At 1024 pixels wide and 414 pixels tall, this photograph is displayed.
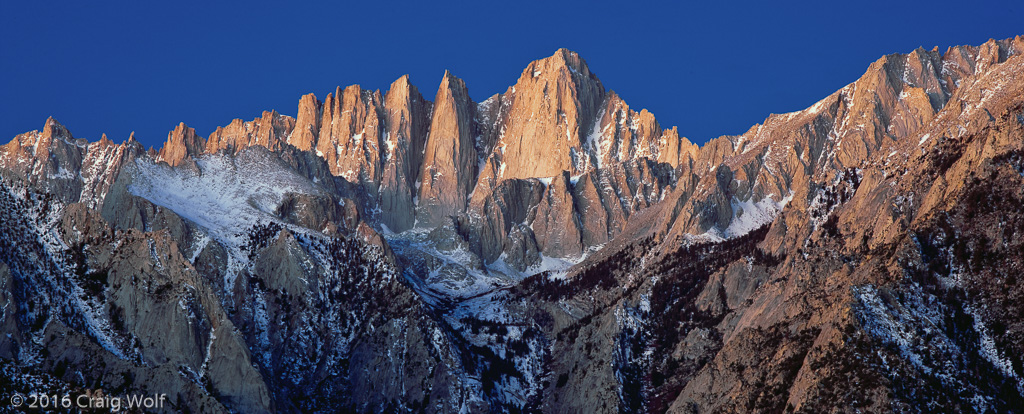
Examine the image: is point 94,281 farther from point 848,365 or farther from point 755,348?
point 848,365

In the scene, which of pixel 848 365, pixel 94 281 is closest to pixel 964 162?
pixel 848 365

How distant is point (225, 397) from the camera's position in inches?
7746

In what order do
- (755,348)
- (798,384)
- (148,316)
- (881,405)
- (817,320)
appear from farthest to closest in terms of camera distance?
(148,316) → (755,348) → (817,320) → (798,384) → (881,405)

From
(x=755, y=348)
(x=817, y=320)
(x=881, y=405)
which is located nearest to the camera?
(x=881, y=405)

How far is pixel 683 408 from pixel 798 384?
1150 inches

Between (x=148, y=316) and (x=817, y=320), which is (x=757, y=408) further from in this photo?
(x=148, y=316)

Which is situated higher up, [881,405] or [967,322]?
[967,322]

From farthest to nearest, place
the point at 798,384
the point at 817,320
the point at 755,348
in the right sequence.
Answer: the point at 755,348 < the point at 817,320 < the point at 798,384

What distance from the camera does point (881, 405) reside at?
150 metres

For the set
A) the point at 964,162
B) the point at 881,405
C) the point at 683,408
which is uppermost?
the point at 964,162

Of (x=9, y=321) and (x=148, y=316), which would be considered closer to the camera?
(x=9, y=321)

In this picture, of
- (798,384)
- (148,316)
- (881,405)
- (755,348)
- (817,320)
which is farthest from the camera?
(148,316)

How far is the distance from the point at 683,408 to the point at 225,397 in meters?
72.6

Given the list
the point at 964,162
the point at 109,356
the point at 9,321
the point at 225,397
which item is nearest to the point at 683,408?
the point at 964,162
